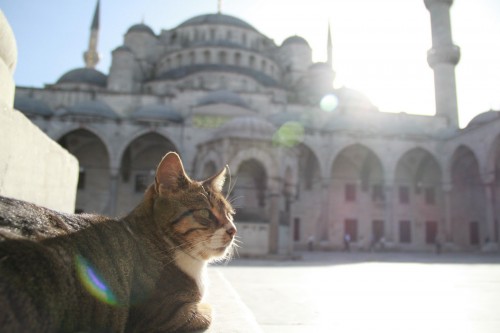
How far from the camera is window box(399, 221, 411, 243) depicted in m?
20.6

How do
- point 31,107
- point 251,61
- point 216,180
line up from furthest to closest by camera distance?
point 251,61
point 31,107
point 216,180

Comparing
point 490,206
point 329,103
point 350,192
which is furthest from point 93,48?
point 490,206

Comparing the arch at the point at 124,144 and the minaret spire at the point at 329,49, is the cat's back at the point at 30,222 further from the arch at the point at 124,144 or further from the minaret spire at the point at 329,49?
the minaret spire at the point at 329,49

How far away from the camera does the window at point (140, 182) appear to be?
64.6 feet

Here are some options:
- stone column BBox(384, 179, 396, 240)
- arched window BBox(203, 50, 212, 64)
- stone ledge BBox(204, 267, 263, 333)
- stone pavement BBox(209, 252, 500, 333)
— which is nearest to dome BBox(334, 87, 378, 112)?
stone column BBox(384, 179, 396, 240)

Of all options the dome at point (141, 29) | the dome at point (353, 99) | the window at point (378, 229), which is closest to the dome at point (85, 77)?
the dome at point (141, 29)

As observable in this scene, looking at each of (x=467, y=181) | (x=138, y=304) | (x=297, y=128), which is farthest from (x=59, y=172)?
(x=467, y=181)

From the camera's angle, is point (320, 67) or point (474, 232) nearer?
point (474, 232)

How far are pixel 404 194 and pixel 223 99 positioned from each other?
465 inches

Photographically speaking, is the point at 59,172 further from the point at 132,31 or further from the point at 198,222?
the point at 132,31

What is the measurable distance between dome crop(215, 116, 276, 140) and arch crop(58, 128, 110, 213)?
37.0 ft

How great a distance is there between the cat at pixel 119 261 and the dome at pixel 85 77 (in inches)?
985

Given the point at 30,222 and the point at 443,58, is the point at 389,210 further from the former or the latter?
the point at 30,222

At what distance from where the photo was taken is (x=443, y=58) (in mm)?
20891
